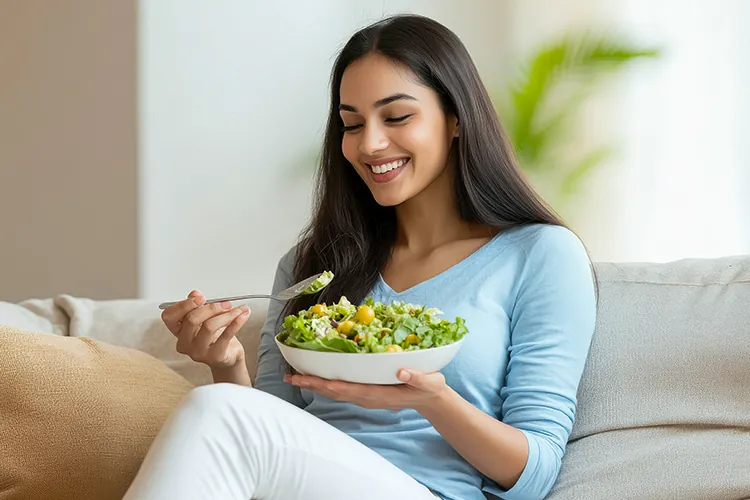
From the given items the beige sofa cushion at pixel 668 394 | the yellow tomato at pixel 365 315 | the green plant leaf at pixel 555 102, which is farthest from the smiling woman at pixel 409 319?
the green plant leaf at pixel 555 102

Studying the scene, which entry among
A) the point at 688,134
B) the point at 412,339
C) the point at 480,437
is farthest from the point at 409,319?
the point at 688,134

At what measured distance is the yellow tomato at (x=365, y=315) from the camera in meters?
1.39

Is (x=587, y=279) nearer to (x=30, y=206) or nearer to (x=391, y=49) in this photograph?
(x=391, y=49)

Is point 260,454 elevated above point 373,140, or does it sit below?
below

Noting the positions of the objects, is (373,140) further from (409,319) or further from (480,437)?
(480,437)

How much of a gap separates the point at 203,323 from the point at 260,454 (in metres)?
0.33

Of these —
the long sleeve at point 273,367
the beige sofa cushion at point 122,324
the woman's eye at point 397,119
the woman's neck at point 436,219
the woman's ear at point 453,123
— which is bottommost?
the beige sofa cushion at point 122,324

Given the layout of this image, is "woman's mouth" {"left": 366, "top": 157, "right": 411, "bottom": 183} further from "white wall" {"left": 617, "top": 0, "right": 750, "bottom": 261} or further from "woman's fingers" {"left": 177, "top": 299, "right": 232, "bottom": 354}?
"white wall" {"left": 617, "top": 0, "right": 750, "bottom": 261}

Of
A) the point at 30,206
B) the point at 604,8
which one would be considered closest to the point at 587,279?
the point at 604,8

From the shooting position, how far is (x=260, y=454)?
1.30 m

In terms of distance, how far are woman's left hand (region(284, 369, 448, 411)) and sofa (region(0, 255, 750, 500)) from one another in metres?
0.39

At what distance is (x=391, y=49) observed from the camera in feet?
5.74

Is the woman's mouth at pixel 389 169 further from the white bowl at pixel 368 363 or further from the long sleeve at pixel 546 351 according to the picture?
the white bowl at pixel 368 363

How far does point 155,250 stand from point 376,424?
198cm
